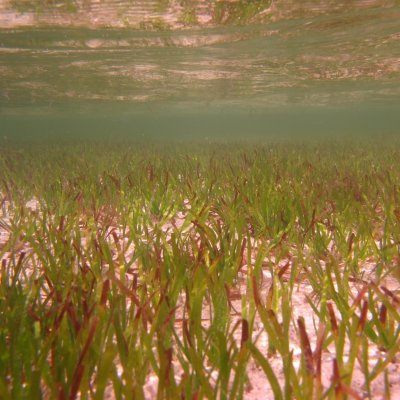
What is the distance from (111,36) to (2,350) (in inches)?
599

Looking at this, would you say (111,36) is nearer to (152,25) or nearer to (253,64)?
(152,25)

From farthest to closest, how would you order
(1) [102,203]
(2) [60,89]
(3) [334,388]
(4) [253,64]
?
(2) [60,89] → (4) [253,64] → (1) [102,203] → (3) [334,388]

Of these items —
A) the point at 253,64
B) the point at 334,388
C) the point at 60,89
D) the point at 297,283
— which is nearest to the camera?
the point at 334,388

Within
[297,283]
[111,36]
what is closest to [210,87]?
[111,36]

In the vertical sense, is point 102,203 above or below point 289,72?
below

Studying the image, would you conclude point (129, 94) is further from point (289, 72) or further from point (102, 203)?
point (102, 203)

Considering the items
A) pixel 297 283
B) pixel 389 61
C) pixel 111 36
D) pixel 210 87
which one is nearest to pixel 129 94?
pixel 210 87

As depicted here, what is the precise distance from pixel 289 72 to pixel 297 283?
76.3 ft

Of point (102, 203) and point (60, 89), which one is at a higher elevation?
point (60, 89)

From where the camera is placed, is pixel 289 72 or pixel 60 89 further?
pixel 60 89

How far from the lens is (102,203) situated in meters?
5.94

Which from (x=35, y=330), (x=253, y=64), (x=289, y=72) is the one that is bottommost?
(x=35, y=330)

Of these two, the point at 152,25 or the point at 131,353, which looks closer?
the point at 131,353

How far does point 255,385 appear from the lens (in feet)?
6.17
